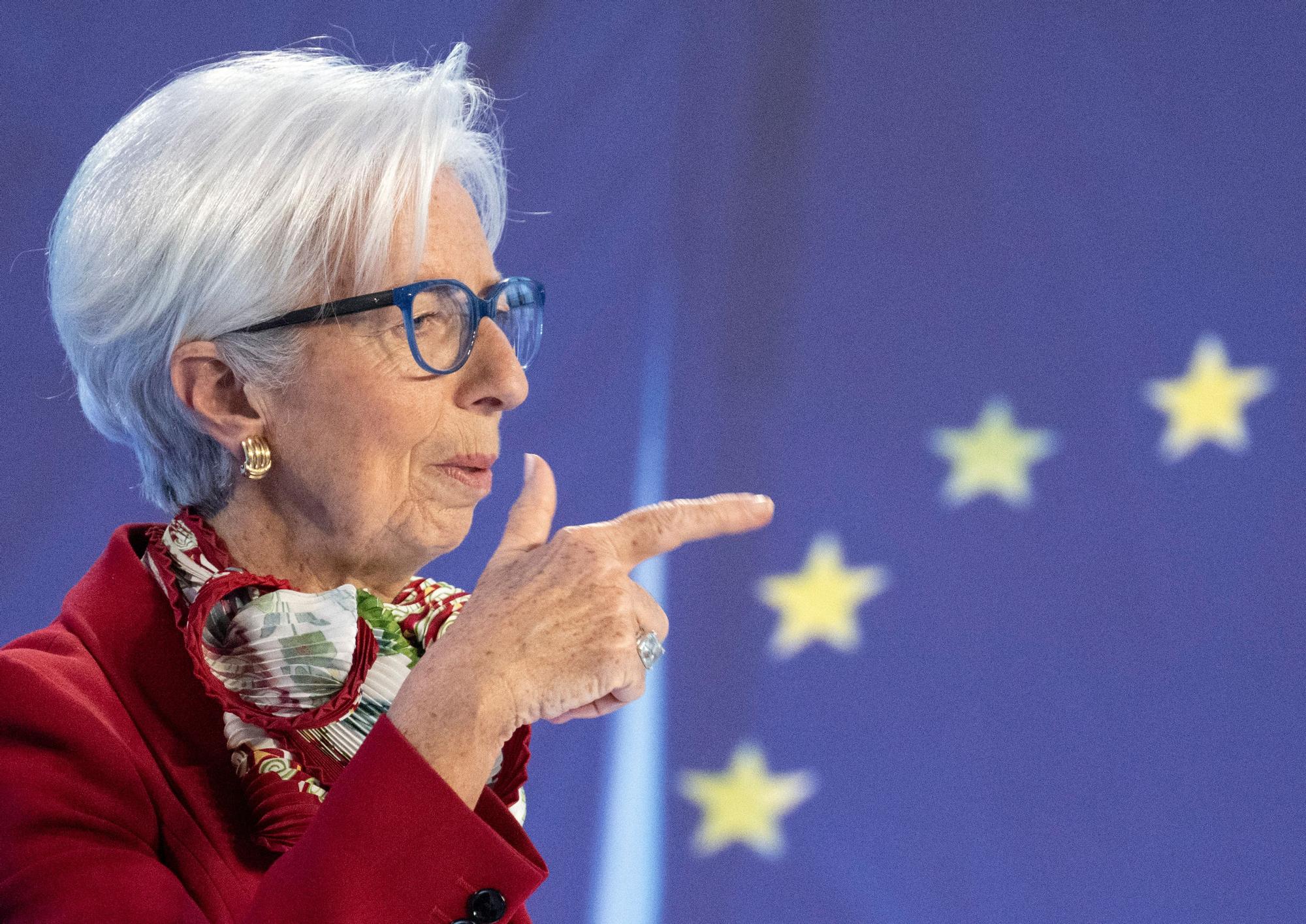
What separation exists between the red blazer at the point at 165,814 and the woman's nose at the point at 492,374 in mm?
330

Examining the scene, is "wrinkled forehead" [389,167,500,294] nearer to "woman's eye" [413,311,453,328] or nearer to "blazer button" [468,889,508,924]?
"woman's eye" [413,311,453,328]

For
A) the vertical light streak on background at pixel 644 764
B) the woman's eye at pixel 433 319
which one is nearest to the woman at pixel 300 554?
the woman's eye at pixel 433 319

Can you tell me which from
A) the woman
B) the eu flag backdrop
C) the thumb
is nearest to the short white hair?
the woman

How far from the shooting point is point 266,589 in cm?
106

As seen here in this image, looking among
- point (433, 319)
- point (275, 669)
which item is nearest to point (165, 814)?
point (275, 669)

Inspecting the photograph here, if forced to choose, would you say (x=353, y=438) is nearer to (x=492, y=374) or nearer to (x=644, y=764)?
(x=492, y=374)

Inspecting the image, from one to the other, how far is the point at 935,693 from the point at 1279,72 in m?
1.10

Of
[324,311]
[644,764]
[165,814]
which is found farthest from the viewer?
[644,764]

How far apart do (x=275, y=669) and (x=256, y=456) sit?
201 mm

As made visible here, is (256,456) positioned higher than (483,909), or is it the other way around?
(256,456)

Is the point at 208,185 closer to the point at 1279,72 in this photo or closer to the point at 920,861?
the point at 920,861

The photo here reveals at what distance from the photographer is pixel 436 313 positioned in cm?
112

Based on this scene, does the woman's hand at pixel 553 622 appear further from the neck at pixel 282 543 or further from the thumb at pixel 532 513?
the neck at pixel 282 543

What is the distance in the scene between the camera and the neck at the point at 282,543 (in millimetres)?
1129
